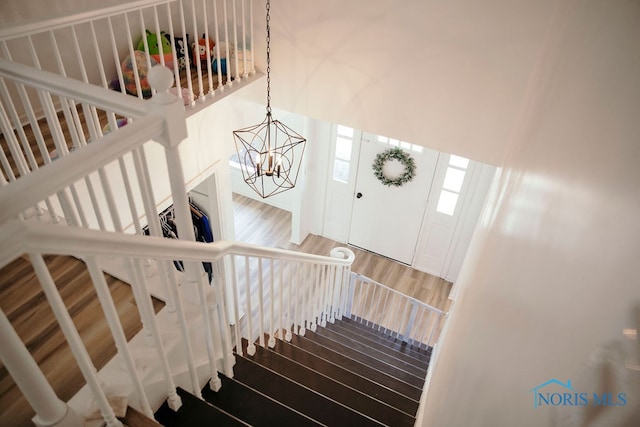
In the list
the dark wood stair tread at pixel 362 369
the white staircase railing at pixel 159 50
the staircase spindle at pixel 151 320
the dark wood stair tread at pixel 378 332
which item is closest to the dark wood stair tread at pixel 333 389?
the dark wood stair tread at pixel 362 369

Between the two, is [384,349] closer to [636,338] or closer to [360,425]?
[360,425]

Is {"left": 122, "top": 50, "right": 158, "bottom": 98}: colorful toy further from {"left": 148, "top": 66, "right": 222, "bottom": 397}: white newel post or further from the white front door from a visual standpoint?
the white front door

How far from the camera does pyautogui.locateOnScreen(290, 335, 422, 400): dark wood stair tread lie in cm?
327

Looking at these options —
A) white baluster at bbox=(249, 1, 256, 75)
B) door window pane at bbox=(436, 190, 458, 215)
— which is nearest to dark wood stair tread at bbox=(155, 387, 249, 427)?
white baluster at bbox=(249, 1, 256, 75)

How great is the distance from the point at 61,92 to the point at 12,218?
0.66m

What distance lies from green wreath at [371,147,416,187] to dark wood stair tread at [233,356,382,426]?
12.3ft

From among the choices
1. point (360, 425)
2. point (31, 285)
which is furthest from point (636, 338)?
point (360, 425)

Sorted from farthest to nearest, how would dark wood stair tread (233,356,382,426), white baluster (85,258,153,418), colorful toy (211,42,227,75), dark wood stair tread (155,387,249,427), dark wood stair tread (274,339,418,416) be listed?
colorful toy (211,42,227,75) < dark wood stair tread (274,339,418,416) < dark wood stair tread (233,356,382,426) < dark wood stair tread (155,387,249,427) < white baluster (85,258,153,418)

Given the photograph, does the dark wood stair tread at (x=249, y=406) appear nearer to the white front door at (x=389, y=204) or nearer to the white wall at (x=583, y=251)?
the white wall at (x=583, y=251)

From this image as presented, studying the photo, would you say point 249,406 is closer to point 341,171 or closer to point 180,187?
point 180,187

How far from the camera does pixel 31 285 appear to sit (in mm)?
1838

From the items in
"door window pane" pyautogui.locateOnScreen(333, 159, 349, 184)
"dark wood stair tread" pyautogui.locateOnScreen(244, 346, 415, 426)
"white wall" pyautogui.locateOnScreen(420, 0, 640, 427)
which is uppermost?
"white wall" pyautogui.locateOnScreen(420, 0, 640, 427)

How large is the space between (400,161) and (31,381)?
16.5 feet

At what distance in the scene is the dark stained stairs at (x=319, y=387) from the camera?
6.23 feet
